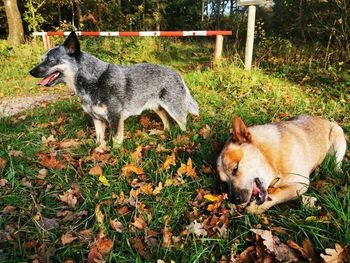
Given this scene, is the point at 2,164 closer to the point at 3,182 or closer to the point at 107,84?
the point at 3,182

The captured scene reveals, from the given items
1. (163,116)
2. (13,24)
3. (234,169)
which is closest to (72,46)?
(163,116)

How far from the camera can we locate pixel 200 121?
461 cm

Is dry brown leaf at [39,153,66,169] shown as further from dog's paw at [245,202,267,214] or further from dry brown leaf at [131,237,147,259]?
dog's paw at [245,202,267,214]

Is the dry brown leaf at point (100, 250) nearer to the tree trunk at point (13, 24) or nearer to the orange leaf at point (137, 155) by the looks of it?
the orange leaf at point (137, 155)

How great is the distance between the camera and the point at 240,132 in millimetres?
2631

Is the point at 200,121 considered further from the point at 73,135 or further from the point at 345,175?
the point at 345,175

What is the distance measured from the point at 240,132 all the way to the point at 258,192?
0.55m

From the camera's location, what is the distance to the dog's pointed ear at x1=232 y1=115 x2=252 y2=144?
2613mm

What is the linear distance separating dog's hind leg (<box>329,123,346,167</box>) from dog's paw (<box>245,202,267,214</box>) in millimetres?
1122

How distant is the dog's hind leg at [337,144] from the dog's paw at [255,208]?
1122 mm

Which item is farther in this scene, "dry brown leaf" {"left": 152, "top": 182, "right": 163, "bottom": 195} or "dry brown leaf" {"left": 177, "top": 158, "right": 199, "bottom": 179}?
"dry brown leaf" {"left": 177, "top": 158, "right": 199, "bottom": 179}

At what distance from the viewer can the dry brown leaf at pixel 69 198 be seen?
8.96ft

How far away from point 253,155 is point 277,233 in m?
0.68

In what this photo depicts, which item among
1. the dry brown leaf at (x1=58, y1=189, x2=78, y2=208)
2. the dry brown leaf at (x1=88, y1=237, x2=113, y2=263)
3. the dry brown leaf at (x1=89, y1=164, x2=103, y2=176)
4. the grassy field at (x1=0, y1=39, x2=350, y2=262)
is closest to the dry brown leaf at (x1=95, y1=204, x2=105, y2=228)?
the grassy field at (x1=0, y1=39, x2=350, y2=262)
